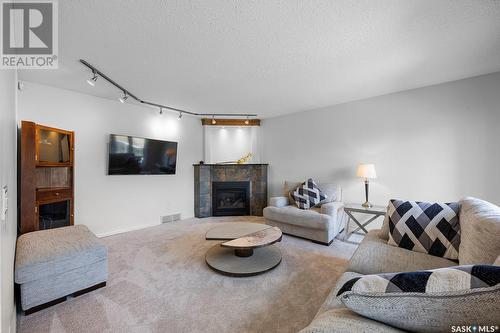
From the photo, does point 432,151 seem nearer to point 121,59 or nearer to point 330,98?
point 330,98

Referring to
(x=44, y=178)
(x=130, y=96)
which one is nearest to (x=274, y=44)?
(x=130, y=96)

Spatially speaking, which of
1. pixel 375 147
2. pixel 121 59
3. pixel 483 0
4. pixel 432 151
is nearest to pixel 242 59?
pixel 121 59

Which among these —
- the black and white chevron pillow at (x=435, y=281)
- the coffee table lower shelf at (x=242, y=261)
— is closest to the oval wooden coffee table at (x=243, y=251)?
the coffee table lower shelf at (x=242, y=261)

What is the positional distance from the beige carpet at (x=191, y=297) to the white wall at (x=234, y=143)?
272 cm

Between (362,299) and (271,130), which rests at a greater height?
(271,130)

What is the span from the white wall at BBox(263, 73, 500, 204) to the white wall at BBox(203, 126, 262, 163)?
1198 mm

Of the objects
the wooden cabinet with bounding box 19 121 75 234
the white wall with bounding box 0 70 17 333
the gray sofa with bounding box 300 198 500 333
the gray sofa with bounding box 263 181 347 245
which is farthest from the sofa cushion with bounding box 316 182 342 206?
the wooden cabinet with bounding box 19 121 75 234

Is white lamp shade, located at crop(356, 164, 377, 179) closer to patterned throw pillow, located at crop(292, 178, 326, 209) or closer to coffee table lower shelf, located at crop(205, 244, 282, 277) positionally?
patterned throw pillow, located at crop(292, 178, 326, 209)

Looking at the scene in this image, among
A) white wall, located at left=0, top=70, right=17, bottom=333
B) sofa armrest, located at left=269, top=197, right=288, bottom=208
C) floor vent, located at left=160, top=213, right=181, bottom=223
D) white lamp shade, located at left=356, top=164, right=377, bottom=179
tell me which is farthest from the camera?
floor vent, located at left=160, top=213, right=181, bottom=223

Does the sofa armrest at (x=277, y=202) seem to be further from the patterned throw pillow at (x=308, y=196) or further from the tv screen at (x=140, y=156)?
the tv screen at (x=140, y=156)

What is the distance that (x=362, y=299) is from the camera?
0.65 meters

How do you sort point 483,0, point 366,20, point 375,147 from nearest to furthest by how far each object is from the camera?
1. point 483,0
2. point 366,20
3. point 375,147

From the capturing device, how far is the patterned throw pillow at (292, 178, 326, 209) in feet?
11.4

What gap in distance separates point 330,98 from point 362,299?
3.40 meters
